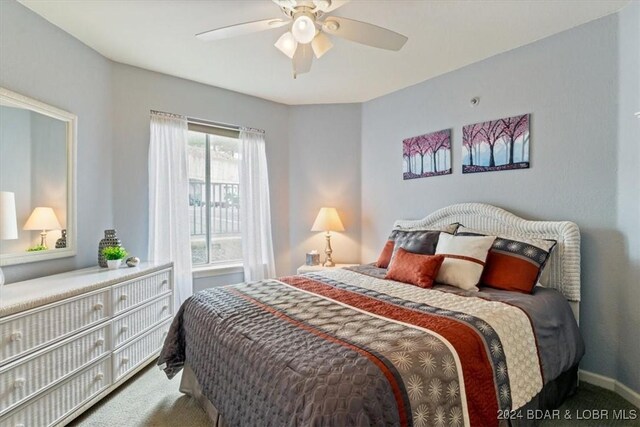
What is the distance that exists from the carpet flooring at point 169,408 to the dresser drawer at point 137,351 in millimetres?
146

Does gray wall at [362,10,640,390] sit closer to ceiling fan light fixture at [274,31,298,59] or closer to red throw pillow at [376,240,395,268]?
red throw pillow at [376,240,395,268]

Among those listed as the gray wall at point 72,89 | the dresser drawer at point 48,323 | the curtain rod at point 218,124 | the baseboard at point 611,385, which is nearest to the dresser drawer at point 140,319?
the dresser drawer at point 48,323

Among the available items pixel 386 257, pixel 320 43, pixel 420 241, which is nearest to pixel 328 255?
pixel 386 257

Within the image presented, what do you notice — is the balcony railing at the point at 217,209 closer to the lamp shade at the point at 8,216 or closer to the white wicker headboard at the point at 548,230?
the lamp shade at the point at 8,216

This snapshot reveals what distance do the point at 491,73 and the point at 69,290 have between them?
11.8 ft

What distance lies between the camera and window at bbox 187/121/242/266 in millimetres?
3686

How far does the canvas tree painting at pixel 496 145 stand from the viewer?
2668 mm

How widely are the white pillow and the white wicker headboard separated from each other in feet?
1.20

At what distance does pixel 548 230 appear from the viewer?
2.41 metres

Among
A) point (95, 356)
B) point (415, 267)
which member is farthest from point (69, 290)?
point (415, 267)

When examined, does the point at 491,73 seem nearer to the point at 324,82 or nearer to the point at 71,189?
the point at 324,82

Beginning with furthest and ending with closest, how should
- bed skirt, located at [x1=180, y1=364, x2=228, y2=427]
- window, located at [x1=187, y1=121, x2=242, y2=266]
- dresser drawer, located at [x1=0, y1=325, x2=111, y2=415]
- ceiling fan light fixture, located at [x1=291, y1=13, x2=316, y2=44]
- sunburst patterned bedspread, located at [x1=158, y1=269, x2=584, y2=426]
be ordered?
window, located at [x1=187, y1=121, x2=242, y2=266]
bed skirt, located at [x1=180, y1=364, x2=228, y2=427]
ceiling fan light fixture, located at [x1=291, y1=13, x2=316, y2=44]
dresser drawer, located at [x1=0, y1=325, x2=111, y2=415]
sunburst patterned bedspread, located at [x1=158, y1=269, x2=584, y2=426]

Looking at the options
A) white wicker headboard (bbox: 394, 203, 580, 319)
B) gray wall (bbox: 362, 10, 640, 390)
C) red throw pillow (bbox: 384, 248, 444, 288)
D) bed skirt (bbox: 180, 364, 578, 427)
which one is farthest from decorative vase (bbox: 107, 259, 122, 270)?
gray wall (bbox: 362, 10, 640, 390)

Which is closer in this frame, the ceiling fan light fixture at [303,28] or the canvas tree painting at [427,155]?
the ceiling fan light fixture at [303,28]
